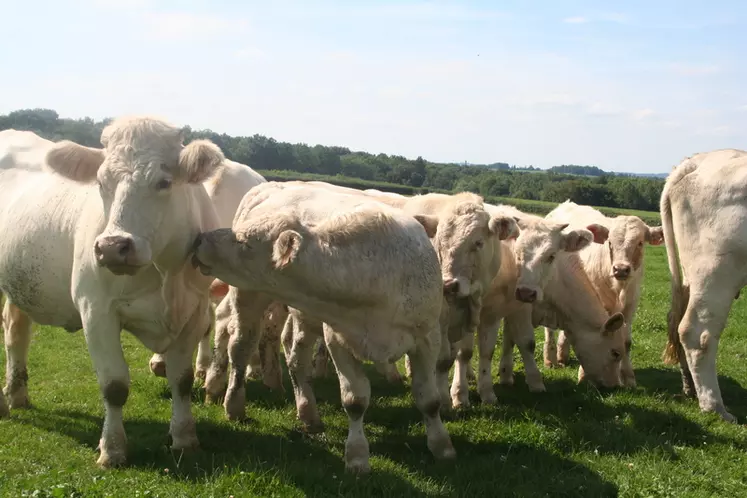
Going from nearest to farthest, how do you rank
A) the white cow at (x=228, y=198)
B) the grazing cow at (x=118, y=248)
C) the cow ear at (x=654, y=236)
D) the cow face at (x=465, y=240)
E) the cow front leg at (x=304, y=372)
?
the grazing cow at (x=118, y=248), the cow face at (x=465, y=240), the cow front leg at (x=304, y=372), the white cow at (x=228, y=198), the cow ear at (x=654, y=236)

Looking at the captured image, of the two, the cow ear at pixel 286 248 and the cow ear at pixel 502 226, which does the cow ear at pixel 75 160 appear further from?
the cow ear at pixel 502 226

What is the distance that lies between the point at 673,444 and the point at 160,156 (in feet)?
18.5

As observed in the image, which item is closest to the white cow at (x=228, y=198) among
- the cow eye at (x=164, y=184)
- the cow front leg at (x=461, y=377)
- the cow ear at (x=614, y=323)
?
the cow front leg at (x=461, y=377)

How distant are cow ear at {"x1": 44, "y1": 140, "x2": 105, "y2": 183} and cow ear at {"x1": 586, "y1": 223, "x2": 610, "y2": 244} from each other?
6.63 m

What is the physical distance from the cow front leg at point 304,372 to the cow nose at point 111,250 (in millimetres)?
2502

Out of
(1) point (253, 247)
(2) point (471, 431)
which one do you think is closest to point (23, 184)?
(1) point (253, 247)

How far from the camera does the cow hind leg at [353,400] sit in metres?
6.25

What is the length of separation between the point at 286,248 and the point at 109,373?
2079 millimetres

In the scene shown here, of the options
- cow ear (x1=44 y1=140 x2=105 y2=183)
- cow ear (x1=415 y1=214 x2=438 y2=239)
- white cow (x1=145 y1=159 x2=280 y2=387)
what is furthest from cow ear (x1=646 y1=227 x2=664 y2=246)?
cow ear (x1=44 y1=140 x2=105 y2=183)

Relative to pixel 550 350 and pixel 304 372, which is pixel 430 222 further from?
pixel 550 350

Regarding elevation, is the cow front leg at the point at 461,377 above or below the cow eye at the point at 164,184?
below

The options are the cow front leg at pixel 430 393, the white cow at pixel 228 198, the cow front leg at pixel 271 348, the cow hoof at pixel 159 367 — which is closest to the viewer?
the cow front leg at pixel 430 393

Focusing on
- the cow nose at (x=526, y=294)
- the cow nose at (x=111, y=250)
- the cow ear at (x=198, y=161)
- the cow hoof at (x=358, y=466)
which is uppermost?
the cow ear at (x=198, y=161)

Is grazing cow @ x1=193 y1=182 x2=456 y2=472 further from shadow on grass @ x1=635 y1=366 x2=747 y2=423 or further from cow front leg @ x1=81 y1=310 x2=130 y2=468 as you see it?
shadow on grass @ x1=635 y1=366 x2=747 y2=423
